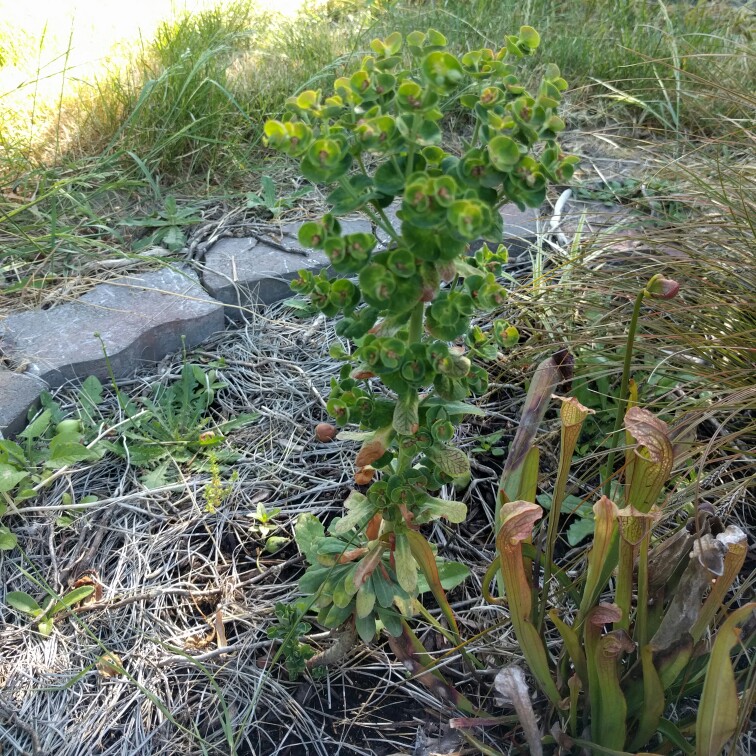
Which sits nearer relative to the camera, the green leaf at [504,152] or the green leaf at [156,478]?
the green leaf at [504,152]

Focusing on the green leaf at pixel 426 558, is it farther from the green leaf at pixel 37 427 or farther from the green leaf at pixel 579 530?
the green leaf at pixel 37 427

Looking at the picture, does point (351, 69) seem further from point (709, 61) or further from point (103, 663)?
point (103, 663)

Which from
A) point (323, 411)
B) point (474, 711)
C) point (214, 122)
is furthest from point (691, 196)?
point (214, 122)

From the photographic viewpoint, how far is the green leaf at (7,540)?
5.14 ft

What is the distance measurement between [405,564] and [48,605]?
81 cm

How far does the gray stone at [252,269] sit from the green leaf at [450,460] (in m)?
1.14

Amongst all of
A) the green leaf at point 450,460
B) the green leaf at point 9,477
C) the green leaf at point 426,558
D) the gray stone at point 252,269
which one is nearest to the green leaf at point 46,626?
the green leaf at point 9,477

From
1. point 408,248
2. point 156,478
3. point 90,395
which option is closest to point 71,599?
point 156,478

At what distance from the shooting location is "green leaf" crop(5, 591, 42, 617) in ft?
4.86

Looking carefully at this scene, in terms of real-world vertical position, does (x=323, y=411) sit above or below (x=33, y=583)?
below

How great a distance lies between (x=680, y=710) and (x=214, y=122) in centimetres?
237

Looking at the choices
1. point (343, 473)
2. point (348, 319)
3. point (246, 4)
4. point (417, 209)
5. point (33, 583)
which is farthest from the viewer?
point (246, 4)

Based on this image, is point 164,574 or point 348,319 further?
point 164,574

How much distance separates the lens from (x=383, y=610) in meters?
1.28
